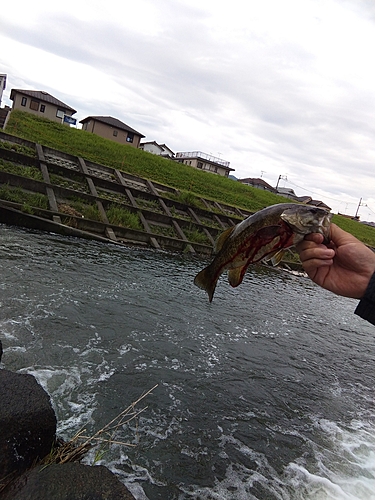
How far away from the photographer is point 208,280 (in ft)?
13.1

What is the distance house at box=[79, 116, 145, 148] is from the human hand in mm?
61846

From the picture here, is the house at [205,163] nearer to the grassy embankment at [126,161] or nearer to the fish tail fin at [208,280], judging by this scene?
the grassy embankment at [126,161]

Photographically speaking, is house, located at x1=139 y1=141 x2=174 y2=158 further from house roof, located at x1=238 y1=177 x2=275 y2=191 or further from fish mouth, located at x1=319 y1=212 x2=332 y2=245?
fish mouth, located at x1=319 y1=212 x2=332 y2=245

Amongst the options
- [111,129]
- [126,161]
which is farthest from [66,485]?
[111,129]

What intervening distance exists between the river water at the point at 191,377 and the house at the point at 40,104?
5554 centimetres

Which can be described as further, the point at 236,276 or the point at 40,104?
the point at 40,104

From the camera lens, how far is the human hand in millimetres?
3128

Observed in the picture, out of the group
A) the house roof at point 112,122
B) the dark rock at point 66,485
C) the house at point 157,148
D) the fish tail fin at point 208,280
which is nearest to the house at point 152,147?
the house at point 157,148

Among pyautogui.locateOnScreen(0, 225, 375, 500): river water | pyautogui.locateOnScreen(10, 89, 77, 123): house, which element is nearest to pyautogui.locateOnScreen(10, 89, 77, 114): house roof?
pyautogui.locateOnScreen(10, 89, 77, 123): house

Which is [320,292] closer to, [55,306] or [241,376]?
[241,376]

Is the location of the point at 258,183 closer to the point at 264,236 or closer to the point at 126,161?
the point at 126,161

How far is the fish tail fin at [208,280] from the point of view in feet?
13.0

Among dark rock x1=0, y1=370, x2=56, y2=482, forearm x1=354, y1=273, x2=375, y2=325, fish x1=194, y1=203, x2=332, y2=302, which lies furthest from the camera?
dark rock x1=0, y1=370, x2=56, y2=482

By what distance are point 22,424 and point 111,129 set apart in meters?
64.7
